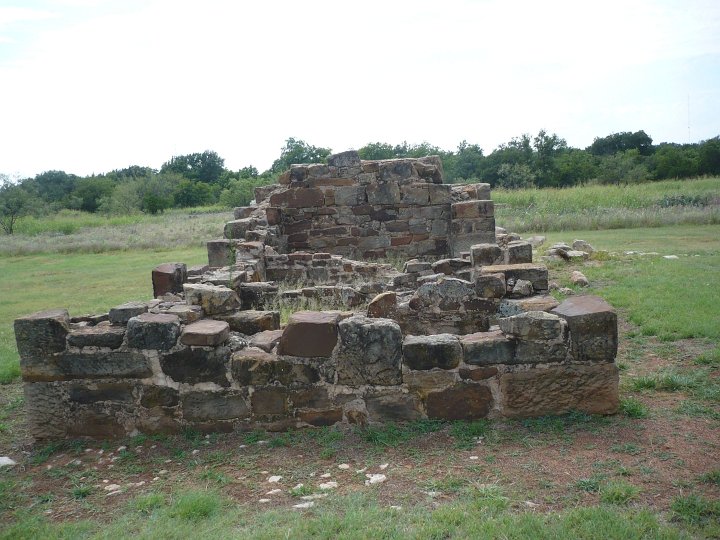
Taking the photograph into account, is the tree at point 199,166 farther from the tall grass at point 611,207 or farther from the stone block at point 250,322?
the stone block at point 250,322

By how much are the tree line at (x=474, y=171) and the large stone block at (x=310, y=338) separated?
2565 cm

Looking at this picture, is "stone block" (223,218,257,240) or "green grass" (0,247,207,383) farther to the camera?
"green grass" (0,247,207,383)

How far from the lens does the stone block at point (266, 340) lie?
16.3 feet

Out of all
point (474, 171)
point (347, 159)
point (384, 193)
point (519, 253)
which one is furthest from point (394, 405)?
point (474, 171)

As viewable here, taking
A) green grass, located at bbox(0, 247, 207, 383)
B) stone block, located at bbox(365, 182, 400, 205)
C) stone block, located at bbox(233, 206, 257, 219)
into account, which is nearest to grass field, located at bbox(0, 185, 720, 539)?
green grass, located at bbox(0, 247, 207, 383)

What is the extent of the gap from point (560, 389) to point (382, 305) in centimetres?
199

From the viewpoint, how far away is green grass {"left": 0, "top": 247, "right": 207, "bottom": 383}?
37.7 ft

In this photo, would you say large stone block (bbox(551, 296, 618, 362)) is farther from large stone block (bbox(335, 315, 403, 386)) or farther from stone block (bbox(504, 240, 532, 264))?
stone block (bbox(504, 240, 532, 264))

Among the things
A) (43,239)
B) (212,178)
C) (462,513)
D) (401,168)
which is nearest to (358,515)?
(462,513)

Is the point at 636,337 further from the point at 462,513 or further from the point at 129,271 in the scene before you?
the point at 129,271

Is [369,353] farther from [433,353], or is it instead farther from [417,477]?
[417,477]

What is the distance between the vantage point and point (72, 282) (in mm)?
16531

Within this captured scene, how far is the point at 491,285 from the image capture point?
6.33 metres

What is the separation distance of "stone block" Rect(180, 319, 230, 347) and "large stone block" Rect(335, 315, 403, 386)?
93 centimetres
